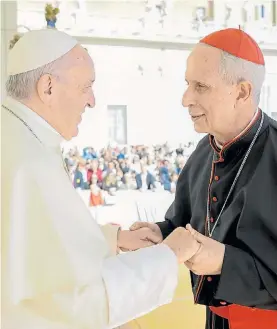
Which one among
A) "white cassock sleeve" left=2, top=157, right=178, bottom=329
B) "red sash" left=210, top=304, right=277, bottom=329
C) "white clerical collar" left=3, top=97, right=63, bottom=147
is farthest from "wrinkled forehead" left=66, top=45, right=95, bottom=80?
"red sash" left=210, top=304, right=277, bottom=329

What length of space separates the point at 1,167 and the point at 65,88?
278mm

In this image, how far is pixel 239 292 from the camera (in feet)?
4.64

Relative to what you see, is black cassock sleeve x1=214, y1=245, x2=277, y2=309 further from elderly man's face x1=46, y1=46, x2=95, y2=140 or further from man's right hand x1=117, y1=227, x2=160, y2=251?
elderly man's face x1=46, y1=46, x2=95, y2=140

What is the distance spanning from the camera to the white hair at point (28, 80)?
1322 mm

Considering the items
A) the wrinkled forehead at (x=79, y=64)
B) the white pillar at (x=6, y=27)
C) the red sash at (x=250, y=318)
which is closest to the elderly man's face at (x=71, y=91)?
the wrinkled forehead at (x=79, y=64)

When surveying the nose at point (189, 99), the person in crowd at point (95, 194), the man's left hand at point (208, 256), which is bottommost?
the person in crowd at point (95, 194)

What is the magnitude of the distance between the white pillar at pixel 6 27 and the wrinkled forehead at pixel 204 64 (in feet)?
5.28

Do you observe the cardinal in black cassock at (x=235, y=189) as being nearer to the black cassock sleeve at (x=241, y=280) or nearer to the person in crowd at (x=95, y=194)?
the black cassock sleeve at (x=241, y=280)

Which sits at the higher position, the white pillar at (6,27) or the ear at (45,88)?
the white pillar at (6,27)

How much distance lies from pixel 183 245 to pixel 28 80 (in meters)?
0.62

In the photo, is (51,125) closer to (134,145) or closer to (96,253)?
(96,253)

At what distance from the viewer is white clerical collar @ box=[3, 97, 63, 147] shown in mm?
1300

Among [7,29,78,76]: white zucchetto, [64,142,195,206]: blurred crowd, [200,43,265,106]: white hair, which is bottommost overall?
[64,142,195,206]: blurred crowd

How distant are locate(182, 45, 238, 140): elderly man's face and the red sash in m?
0.57
